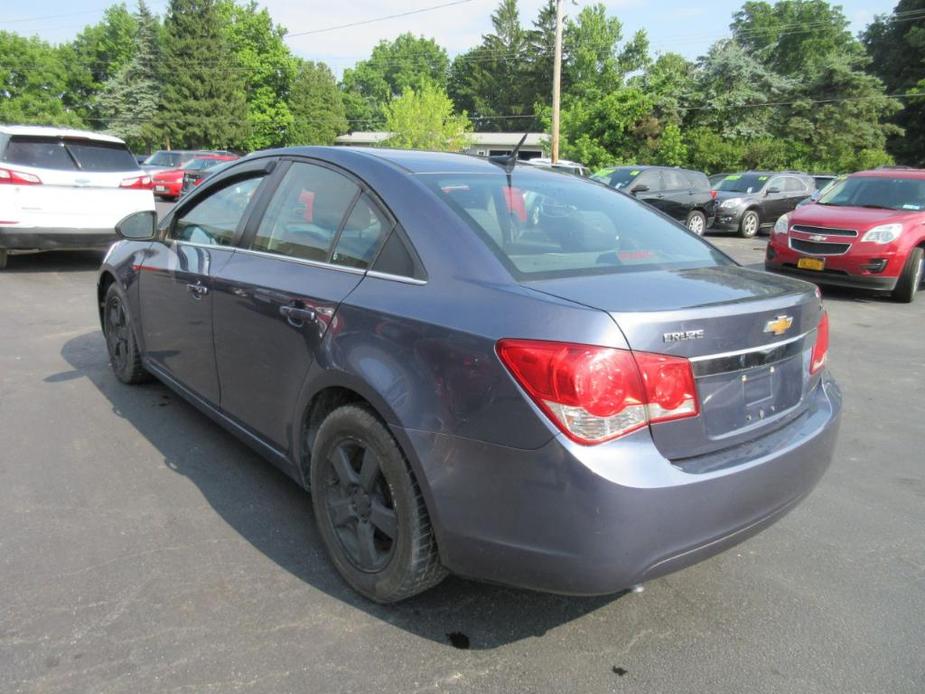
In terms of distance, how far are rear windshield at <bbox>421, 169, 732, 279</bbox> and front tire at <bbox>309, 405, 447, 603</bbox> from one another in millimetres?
755

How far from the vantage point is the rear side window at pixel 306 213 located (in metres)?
2.96

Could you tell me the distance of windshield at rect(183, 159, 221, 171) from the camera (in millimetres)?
23647

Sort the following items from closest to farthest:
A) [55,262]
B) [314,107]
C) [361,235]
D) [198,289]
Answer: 1. [361,235]
2. [198,289]
3. [55,262]
4. [314,107]

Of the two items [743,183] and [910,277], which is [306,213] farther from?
[743,183]

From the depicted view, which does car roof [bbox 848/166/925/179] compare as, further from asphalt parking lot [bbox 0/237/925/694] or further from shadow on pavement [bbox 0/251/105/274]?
shadow on pavement [bbox 0/251/105/274]

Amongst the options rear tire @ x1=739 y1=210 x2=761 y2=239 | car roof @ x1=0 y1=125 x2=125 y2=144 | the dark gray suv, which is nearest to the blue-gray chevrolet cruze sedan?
car roof @ x1=0 y1=125 x2=125 y2=144

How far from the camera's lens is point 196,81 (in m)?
53.7

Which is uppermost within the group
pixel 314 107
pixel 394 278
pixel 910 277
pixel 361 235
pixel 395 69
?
pixel 395 69

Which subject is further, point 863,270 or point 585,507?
point 863,270

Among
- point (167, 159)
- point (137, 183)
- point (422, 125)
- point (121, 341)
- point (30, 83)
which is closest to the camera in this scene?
point (121, 341)

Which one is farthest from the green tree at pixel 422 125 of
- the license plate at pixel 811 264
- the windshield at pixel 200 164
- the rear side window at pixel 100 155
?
the license plate at pixel 811 264

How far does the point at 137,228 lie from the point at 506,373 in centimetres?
319

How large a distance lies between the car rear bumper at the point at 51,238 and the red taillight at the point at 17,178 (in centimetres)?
55

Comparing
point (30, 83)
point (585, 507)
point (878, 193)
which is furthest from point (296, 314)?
point (30, 83)
